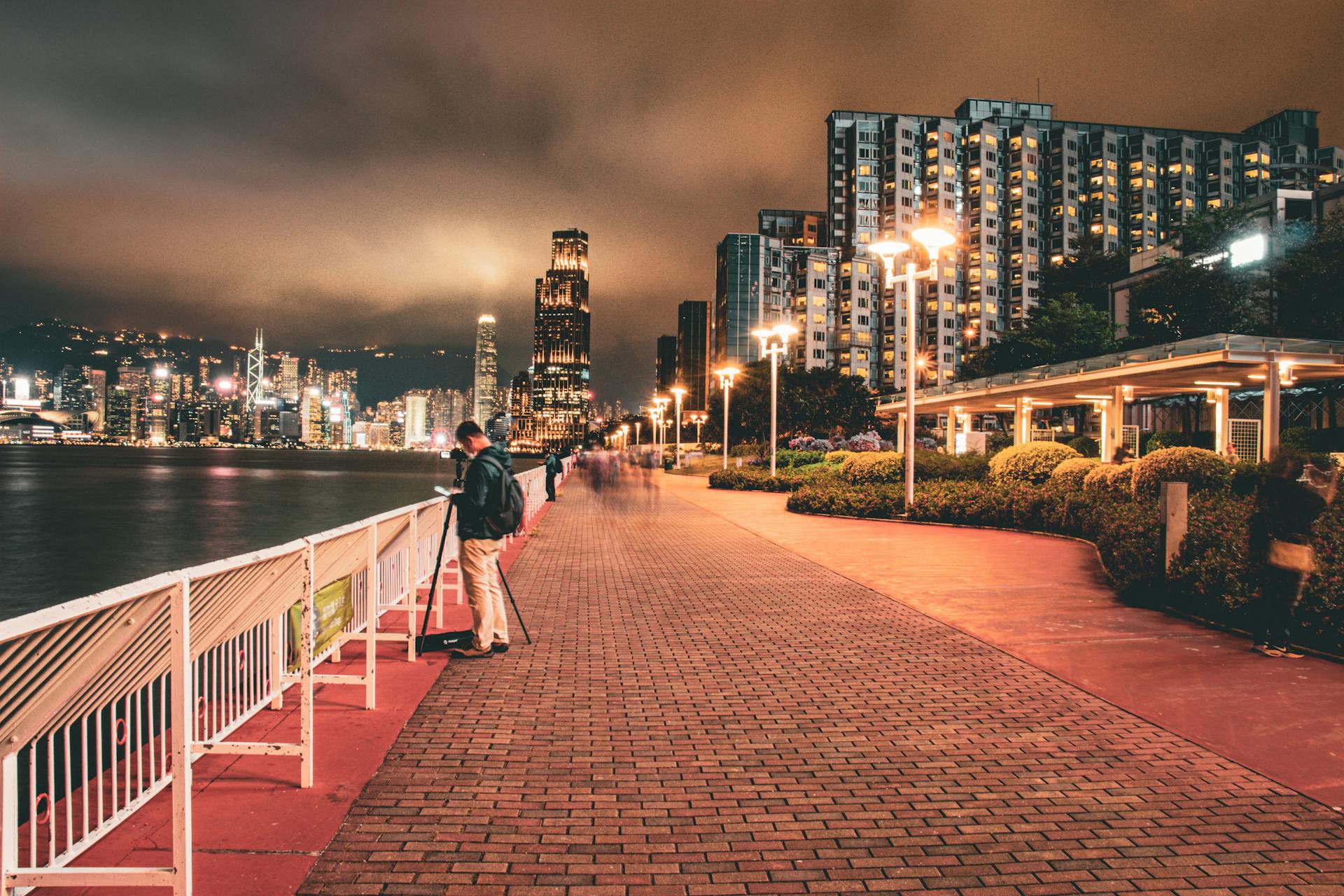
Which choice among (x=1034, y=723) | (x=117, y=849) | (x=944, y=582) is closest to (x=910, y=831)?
(x=1034, y=723)

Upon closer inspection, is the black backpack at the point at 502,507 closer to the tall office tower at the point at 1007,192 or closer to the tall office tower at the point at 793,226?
the tall office tower at the point at 1007,192

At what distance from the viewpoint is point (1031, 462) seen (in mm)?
20641

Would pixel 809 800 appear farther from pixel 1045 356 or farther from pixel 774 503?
pixel 1045 356

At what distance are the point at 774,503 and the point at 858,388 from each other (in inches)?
→ 1686

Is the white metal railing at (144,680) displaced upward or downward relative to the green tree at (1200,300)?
downward

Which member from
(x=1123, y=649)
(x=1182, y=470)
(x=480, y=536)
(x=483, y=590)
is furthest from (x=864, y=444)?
(x=480, y=536)

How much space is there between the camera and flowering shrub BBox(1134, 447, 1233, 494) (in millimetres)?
14906

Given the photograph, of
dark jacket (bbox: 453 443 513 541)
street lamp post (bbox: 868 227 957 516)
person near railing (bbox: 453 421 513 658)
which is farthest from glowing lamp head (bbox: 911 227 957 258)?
dark jacket (bbox: 453 443 513 541)

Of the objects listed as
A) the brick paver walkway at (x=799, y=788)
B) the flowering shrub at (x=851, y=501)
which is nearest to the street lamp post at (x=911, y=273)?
the flowering shrub at (x=851, y=501)

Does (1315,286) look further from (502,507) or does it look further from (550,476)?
(502,507)

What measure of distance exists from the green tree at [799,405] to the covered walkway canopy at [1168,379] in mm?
11682

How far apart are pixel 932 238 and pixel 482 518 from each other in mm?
13940

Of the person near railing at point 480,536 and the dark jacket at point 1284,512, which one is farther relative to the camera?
the person near railing at point 480,536

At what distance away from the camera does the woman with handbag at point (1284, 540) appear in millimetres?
6172
